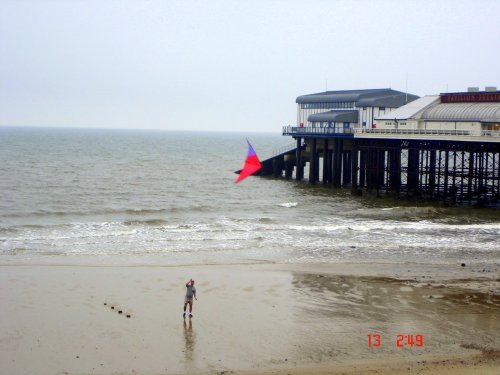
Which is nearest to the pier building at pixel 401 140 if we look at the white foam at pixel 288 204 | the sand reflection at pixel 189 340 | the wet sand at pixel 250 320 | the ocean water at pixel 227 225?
the ocean water at pixel 227 225

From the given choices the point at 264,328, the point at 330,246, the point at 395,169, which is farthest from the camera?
the point at 395,169

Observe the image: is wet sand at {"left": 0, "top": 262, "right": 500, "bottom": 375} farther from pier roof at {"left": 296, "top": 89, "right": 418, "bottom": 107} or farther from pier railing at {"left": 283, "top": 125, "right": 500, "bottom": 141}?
pier roof at {"left": 296, "top": 89, "right": 418, "bottom": 107}

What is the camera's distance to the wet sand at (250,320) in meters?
17.0

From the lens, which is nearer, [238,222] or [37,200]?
[238,222]

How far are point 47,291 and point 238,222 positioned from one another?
18.8 m

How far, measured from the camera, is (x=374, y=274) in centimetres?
2714

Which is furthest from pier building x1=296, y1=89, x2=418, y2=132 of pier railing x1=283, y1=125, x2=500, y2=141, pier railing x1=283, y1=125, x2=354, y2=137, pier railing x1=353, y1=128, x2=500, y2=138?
pier railing x1=353, y1=128, x2=500, y2=138

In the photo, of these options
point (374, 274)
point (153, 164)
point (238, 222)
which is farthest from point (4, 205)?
point (153, 164)

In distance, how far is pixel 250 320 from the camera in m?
20.4

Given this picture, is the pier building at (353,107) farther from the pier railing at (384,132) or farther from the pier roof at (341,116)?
the pier railing at (384,132)

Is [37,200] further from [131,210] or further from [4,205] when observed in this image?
[131,210]
